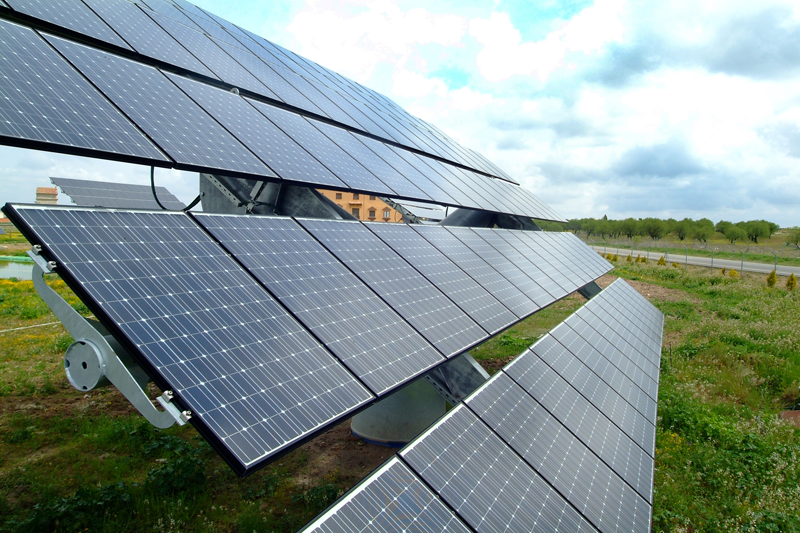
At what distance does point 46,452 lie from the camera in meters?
8.10

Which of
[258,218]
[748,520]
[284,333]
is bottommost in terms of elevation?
[748,520]

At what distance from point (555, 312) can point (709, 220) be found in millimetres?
104370

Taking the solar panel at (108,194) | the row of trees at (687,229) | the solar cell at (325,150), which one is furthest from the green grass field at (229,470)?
the row of trees at (687,229)

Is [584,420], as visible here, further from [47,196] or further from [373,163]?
[47,196]

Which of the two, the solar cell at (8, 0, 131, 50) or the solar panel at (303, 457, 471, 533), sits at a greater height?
the solar cell at (8, 0, 131, 50)

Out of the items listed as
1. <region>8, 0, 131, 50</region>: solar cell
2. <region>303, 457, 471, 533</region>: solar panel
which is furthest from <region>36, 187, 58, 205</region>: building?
<region>303, 457, 471, 533</region>: solar panel

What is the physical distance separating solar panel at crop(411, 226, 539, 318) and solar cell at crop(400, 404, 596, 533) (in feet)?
10.1

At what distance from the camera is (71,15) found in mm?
7602

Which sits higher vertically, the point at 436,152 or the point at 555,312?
the point at 436,152

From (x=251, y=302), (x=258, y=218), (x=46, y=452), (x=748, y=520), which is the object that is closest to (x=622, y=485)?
(x=748, y=520)

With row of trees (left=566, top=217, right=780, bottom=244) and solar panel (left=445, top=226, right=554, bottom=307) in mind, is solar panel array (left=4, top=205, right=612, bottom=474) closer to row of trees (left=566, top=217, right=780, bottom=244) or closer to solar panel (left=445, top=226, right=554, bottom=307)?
solar panel (left=445, top=226, right=554, bottom=307)

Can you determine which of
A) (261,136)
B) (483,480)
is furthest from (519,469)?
(261,136)

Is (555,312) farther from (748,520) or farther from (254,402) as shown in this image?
(254,402)

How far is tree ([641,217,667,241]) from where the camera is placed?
346 feet
